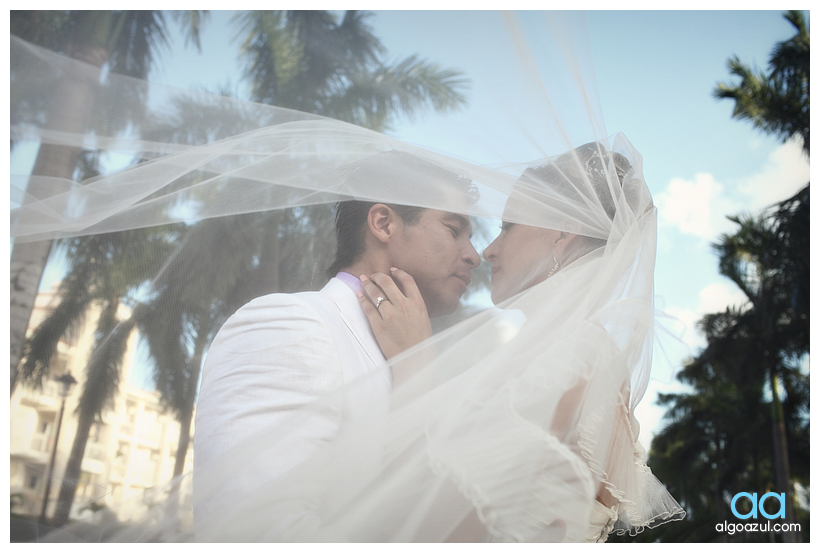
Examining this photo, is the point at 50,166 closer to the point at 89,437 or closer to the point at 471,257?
the point at 89,437

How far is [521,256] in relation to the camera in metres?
2.02

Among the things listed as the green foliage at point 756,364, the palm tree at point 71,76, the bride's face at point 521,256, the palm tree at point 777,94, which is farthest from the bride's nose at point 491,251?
the palm tree at point 777,94

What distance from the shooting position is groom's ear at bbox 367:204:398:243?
79.0 inches

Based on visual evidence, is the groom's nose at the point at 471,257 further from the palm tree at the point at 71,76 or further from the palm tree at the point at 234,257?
the palm tree at the point at 71,76

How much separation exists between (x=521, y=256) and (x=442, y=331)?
0.48 metres

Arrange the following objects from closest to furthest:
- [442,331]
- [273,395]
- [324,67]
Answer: [273,395]
[442,331]
[324,67]

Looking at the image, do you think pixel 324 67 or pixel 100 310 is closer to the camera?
pixel 100 310

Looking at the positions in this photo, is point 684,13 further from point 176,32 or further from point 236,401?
point 236,401

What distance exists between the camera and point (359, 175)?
1986mm

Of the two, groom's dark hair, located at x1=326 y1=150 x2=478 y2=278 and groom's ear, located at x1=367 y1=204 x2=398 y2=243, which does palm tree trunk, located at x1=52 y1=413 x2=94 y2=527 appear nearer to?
groom's dark hair, located at x1=326 y1=150 x2=478 y2=278

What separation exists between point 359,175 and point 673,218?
4.78 meters

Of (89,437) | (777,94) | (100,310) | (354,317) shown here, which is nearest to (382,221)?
(354,317)

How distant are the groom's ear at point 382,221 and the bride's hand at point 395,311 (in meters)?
0.14
